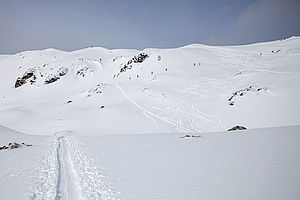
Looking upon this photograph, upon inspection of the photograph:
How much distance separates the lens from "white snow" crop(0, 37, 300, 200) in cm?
893

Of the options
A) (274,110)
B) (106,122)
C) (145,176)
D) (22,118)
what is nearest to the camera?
(145,176)

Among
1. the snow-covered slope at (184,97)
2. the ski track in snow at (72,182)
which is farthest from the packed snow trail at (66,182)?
the snow-covered slope at (184,97)

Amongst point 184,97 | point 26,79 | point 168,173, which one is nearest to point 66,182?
point 168,173

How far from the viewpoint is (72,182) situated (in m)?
9.98

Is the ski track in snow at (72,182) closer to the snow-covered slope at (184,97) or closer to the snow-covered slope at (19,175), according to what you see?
the snow-covered slope at (19,175)

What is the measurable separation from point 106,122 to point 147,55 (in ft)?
112

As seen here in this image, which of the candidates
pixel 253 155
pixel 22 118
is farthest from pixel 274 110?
pixel 22 118

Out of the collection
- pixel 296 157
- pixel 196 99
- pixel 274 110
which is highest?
pixel 196 99

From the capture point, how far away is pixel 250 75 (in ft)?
125

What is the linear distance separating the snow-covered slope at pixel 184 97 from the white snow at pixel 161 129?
7.0 inches

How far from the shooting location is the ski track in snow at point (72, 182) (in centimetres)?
849

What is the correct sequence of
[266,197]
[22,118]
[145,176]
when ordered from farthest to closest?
[22,118]
[145,176]
[266,197]

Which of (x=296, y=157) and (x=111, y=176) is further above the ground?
(x=296, y=157)

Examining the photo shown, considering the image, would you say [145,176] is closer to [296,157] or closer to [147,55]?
[296,157]
